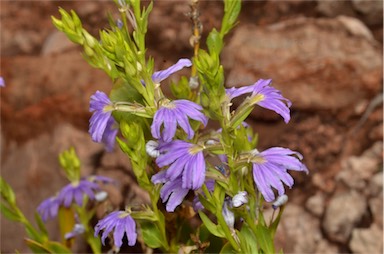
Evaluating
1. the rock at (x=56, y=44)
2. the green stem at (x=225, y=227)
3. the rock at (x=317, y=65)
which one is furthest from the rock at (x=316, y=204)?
the rock at (x=56, y=44)

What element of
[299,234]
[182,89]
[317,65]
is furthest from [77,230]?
[317,65]

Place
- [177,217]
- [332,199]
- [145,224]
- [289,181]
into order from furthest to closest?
[332,199] < [177,217] < [145,224] < [289,181]

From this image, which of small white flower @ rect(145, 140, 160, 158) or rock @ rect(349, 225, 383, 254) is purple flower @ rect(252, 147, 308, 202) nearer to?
small white flower @ rect(145, 140, 160, 158)

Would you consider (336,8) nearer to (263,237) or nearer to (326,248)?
(326,248)

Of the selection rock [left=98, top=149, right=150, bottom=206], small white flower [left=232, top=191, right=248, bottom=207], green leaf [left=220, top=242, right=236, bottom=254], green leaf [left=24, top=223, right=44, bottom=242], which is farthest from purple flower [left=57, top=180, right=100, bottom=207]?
small white flower [left=232, top=191, right=248, bottom=207]

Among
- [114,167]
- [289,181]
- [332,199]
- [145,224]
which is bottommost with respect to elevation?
[332,199]

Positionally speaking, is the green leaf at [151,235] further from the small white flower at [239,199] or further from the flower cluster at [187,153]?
the small white flower at [239,199]

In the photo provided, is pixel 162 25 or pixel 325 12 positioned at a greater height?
pixel 162 25

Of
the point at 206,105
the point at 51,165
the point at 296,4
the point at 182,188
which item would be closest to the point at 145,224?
the point at 182,188

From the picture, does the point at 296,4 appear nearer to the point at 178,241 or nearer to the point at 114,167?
the point at 114,167
